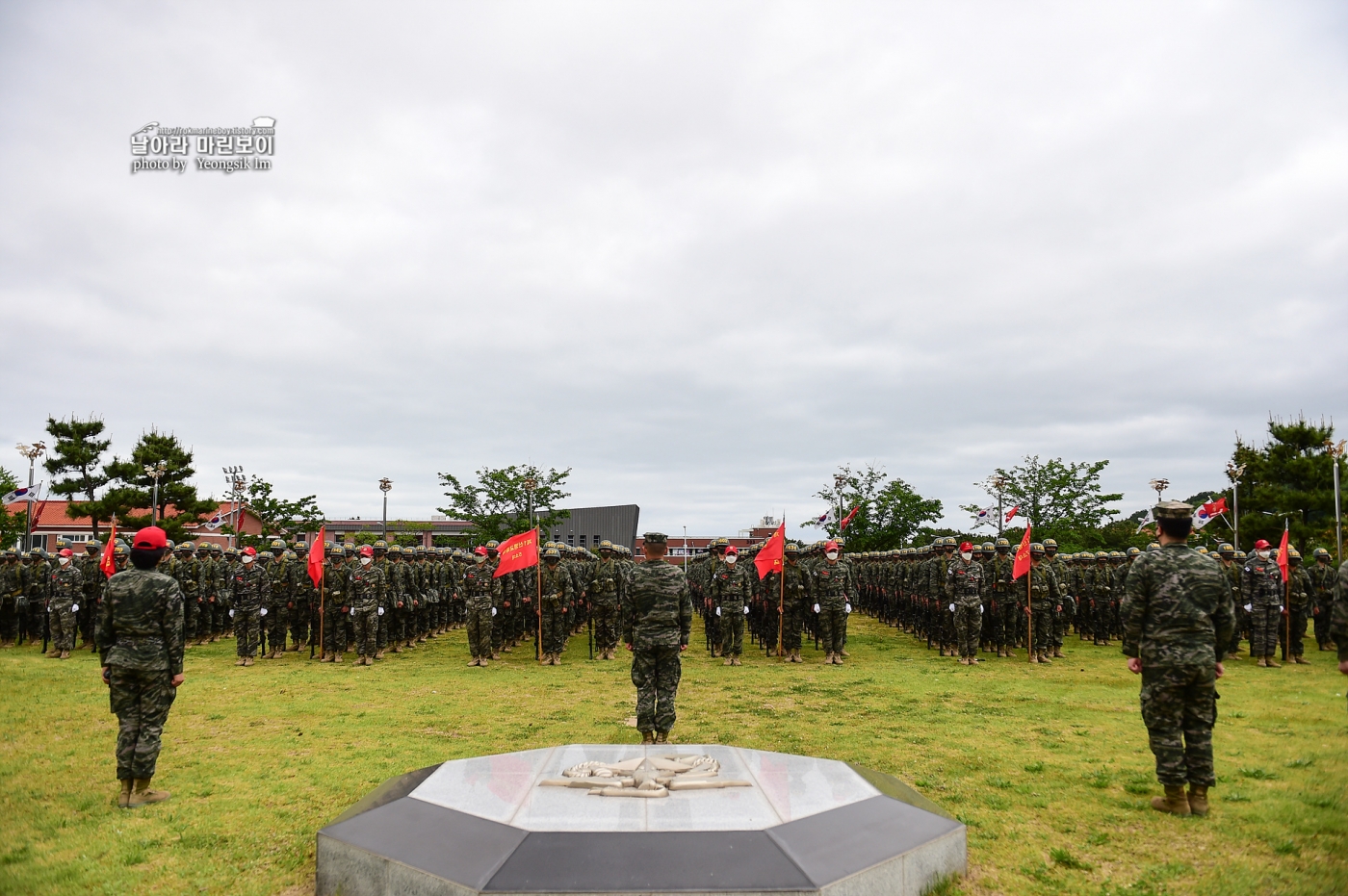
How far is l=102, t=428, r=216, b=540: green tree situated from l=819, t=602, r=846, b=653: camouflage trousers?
110ft

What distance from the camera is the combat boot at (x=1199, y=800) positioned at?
19.4 ft

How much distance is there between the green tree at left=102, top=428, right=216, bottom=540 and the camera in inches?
1414

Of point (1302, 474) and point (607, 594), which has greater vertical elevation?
point (1302, 474)

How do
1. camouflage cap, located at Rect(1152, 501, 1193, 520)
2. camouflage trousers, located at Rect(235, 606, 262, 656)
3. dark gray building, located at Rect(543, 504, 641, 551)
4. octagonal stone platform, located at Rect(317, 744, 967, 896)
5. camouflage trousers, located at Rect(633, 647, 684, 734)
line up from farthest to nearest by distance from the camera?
dark gray building, located at Rect(543, 504, 641, 551) → camouflage trousers, located at Rect(235, 606, 262, 656) → camouflage trousers, located at Rect(633, 647, 684, 734) → camouflage cap, located at Rect(1152, 501, 1193, 520) → octagonal stone platform, located at Rect(317, 744, 967, 896)

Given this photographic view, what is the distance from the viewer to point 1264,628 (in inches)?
574

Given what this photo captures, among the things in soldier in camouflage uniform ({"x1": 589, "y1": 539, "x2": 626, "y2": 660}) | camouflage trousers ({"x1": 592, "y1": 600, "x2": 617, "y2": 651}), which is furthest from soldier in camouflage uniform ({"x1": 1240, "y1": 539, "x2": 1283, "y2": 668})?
camouflage trousers ({"x1": 592, "y1": 600, "x2": 617, "y2": 651})

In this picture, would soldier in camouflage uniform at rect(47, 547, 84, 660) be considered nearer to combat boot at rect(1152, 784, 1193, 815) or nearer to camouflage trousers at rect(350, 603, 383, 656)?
camouflage trousers at rect(350, 603, 383, 656)

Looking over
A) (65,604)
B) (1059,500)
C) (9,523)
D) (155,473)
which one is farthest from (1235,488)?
(9,523)

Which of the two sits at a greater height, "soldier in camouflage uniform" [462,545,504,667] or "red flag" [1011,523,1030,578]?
"red flag" [1011,523,1030,578]

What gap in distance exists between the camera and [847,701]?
1091 centimetres

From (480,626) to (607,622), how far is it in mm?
2709

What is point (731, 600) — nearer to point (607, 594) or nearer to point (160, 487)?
point (607, 594)

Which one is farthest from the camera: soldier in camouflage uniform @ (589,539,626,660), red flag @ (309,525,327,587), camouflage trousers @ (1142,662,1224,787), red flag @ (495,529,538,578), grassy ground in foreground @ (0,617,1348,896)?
soldier in camouflage uniform @ (589,539,626,660)

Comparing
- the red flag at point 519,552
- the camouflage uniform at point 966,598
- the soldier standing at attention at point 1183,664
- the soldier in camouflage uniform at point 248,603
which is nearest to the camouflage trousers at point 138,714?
the red flag at point 519,552
